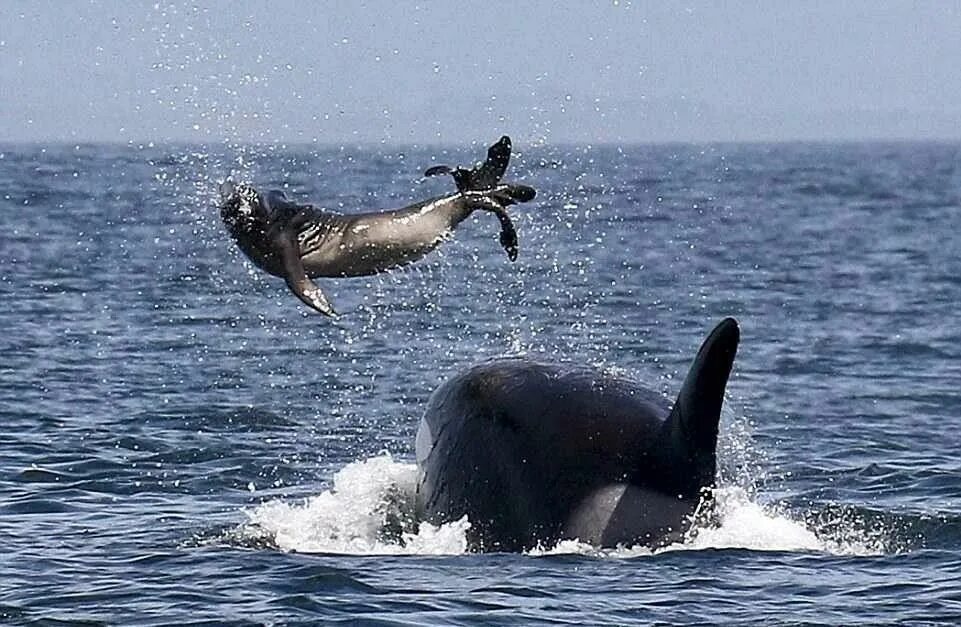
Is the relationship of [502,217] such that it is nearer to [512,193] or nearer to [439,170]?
[512,193]

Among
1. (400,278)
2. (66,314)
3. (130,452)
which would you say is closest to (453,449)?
(130,452)

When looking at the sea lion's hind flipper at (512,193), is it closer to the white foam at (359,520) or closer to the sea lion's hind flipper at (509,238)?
the sea lion's hind flipper at (509,238)

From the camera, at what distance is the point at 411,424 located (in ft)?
66.4

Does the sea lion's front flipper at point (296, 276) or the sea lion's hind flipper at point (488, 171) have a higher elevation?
the sea lion's hind flipper at point (488, 171)

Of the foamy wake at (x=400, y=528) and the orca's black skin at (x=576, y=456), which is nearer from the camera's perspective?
the orca's black skin at (x=576, y=456)

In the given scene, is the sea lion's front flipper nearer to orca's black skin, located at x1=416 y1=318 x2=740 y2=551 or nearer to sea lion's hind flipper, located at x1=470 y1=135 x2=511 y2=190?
sea lion's hind flipper, located at x1=470 y1=135 x2=511 y2=190

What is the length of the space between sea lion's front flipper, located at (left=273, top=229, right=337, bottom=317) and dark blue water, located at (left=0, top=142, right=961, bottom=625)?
143 cm

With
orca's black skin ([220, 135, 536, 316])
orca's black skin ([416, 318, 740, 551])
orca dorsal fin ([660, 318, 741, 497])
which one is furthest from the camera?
orca's black skin ([220, 135, 536, 316])

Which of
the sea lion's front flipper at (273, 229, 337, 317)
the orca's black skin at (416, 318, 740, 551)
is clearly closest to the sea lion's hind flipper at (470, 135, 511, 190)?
the sea lion's front flipper at (273, 229, 337, 317)

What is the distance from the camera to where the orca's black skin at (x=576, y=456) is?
1246 cm

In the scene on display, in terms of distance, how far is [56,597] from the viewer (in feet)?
41.7

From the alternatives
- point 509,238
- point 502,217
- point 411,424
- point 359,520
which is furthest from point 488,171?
point 411,424

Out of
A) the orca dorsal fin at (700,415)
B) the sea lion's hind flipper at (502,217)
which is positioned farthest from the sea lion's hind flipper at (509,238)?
the orca dorsal fin at (700,415)

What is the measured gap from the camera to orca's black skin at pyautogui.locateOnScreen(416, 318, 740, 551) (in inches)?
491
